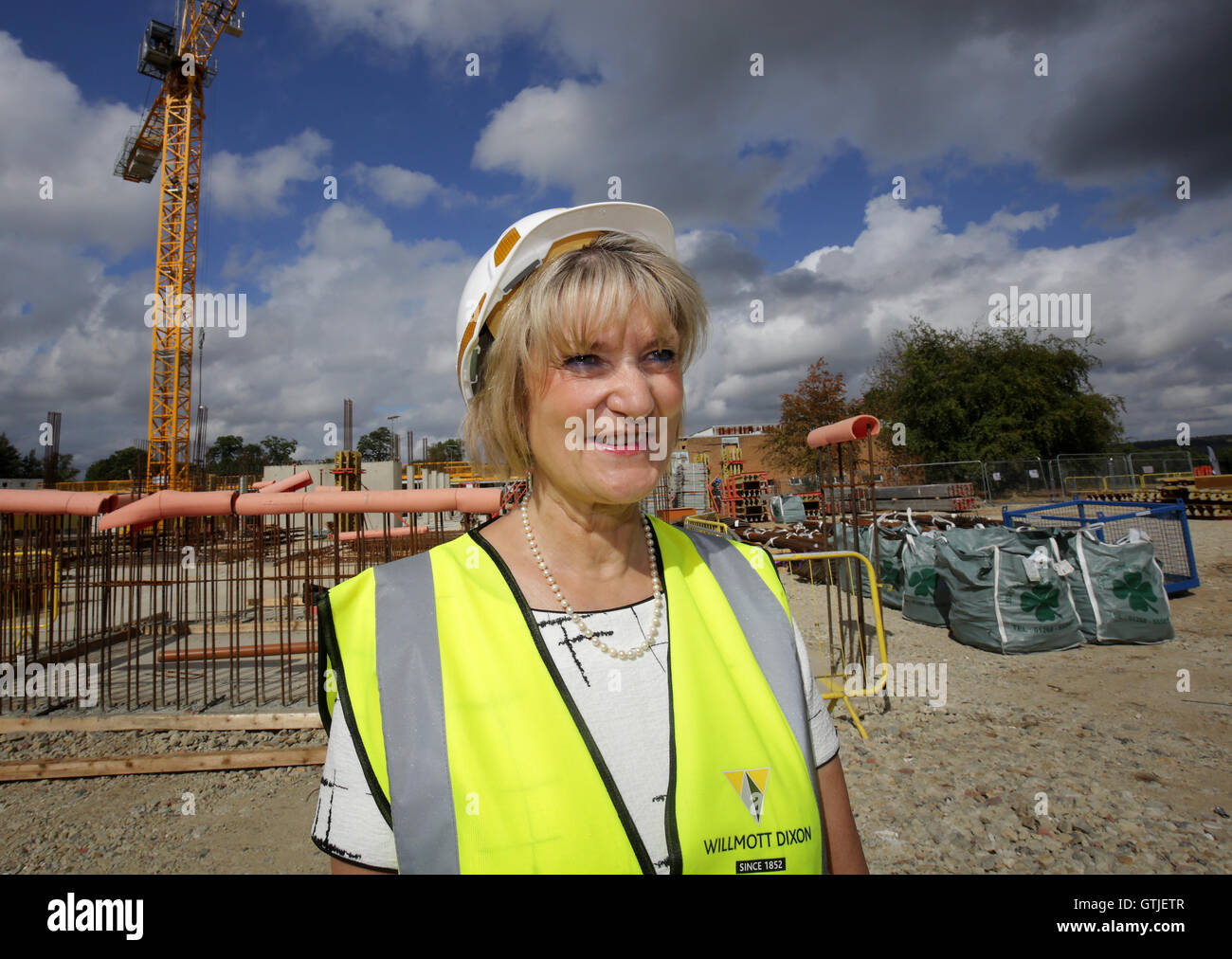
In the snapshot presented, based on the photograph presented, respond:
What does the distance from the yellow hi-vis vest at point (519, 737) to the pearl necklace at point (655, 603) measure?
0.04 m

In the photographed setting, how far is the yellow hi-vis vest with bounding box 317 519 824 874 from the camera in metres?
A: 0.95

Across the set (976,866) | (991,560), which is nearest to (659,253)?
(976,866)

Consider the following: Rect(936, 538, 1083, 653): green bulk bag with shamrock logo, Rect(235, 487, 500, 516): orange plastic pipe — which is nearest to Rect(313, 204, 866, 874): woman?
Rect(235, 487, 500, 516): orange plastic pipe

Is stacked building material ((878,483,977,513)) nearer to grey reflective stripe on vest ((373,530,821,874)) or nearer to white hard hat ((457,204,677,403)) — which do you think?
grey reflective stripe on vest ((373,530,821,874))

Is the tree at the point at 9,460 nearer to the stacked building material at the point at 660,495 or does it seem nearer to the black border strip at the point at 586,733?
the stacked building material at the point at 660,495

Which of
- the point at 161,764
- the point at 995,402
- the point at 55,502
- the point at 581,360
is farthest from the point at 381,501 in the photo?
the point at 995,402

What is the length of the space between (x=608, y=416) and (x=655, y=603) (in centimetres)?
43

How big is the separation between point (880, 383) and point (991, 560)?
3463 centimetres

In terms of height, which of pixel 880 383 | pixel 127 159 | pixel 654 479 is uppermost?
pixel 127 159

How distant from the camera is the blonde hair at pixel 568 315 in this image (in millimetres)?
1252

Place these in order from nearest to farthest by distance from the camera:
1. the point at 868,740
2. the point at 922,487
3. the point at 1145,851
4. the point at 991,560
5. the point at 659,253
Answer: the point at 659,253 < the point at 1145,851 < the point at 868,740 < the point at 991,560 < the point at 922,487

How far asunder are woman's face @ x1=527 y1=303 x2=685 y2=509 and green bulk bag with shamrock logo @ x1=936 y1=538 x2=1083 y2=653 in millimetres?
7910

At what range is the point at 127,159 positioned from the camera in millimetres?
39375
